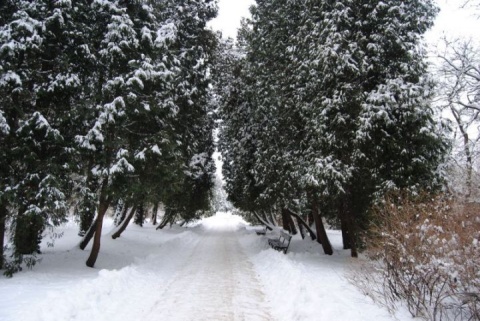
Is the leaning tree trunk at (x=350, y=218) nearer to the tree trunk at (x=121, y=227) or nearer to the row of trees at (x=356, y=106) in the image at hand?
the row of trees at (x=356, y=106)

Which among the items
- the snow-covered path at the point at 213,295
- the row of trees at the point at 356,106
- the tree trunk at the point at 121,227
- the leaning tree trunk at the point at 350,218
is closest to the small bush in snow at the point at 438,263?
the snow-covered path at the point at 213,295

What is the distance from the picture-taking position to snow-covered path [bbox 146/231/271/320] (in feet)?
21.9

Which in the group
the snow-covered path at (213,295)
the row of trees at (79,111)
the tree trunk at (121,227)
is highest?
the row of trees at (79,111)

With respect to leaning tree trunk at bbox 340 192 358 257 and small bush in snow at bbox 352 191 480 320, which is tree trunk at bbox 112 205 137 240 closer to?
leaning tree trunk at bbox 340 192 358 257

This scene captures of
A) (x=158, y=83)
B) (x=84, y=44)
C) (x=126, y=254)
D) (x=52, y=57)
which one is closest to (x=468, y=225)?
(x=158, y=83)

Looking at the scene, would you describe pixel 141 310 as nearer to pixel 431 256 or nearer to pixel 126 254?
pixel 431 256

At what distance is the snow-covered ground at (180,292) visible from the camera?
20.5 ft

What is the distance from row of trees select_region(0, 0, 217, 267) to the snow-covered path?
11.3ft

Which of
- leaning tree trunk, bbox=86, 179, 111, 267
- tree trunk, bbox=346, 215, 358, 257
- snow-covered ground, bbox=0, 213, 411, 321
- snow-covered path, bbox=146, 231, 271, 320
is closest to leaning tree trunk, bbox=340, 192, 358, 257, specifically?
tree trunk, bbox=346, 215, 358, 257

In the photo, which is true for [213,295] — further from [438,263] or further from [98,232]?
[98,232]

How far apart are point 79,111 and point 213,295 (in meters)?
6.58

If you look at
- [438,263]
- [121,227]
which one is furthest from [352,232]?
[121,227]

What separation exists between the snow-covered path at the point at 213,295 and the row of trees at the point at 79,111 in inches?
135

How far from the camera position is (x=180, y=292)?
8453mm
